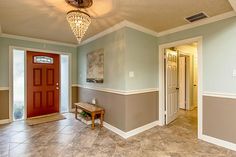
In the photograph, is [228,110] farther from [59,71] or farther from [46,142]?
[59,71]

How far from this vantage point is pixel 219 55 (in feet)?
8.30

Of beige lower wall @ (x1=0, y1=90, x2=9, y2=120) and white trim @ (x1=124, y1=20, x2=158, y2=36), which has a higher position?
white trim @ (x1=124, y1=20, x2=158, y2=36)

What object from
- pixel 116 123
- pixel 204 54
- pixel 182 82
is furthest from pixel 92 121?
pixel 182 82

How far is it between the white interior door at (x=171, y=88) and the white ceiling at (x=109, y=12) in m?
0.88

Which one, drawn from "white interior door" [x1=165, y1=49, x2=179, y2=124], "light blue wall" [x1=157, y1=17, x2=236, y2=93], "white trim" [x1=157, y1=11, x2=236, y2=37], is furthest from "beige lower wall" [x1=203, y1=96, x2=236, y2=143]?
"white trim" [x1=157, y1=11, x2=236, y2=37]

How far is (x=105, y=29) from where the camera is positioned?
3.31 meters

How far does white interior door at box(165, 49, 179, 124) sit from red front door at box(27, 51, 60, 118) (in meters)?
3.33

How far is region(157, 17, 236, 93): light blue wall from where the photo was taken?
2.40 metres

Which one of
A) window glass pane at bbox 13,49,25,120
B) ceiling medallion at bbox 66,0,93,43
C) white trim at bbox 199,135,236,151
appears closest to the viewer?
ceiling medallion at bbox 66,0,93,43

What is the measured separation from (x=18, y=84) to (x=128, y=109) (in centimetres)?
316

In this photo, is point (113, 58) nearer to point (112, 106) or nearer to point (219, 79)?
point (112, 106)

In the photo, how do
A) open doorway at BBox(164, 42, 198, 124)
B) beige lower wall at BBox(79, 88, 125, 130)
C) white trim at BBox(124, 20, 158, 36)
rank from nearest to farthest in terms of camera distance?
white trim at BBox(124, 20, 158, 36), beige lower wall at BBox(79, 88, 125, 130), open doorway at BBox(164, 42, 198, 124)

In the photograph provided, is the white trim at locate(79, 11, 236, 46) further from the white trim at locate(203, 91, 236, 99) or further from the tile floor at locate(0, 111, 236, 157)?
the tile floor at locate(0, 111, 236, 157)

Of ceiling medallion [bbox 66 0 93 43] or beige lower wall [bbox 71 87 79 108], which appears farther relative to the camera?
beige lower wall [bbox 71 87 79 108]
